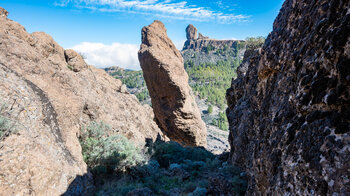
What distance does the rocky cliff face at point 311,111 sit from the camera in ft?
7.25

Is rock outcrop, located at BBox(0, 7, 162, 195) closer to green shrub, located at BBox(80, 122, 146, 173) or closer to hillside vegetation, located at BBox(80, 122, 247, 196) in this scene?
green shrub, located at BBox(80, 122, 146, 173)

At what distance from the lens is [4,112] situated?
5812 mm

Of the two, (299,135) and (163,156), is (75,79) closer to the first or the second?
(163,156)

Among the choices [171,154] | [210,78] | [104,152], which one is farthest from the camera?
[210,78]

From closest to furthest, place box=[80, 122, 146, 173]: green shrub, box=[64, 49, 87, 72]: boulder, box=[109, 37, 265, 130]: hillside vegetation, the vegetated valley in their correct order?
the vegetated valley
box=[80, 122, 146, 173]: green shrub
box=[64, 49, 87, 72]: boulder
box=[109, 37, 265, 130]: hillside vegetation

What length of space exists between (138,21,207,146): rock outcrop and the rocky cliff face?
16.3 meters

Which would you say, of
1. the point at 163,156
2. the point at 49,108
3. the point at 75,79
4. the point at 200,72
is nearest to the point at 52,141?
the point at 49,108

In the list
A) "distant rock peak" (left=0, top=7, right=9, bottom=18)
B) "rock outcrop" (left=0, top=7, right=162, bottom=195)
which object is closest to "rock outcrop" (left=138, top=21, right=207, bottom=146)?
"rock outcrop" (left=0, top=7, right=162, bottom=195)

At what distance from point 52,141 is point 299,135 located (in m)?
7.37

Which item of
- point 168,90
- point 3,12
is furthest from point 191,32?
point 3,12

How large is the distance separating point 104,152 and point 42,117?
348 cm

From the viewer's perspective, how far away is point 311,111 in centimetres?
276

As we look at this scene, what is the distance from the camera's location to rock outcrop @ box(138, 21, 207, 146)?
67.2 feet

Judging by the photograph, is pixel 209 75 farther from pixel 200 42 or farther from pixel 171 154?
pixel 171 154
